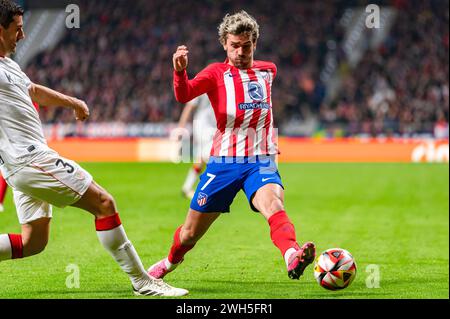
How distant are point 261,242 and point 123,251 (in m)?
4.04

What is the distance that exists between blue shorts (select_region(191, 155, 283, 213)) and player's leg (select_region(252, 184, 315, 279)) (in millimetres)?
131

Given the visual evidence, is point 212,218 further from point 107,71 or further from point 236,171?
point 107,71

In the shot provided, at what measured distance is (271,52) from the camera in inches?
1233

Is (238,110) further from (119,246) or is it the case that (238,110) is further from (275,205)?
(119,246)

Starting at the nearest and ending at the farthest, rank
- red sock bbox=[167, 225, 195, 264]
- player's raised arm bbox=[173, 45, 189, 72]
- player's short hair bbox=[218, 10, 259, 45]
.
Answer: player's raised arm bbox=[173, 45, 189, 72] < player's short hair bbox=[218, 10, 259, 45] < red sock bbox=[167, 225, 195, 264]

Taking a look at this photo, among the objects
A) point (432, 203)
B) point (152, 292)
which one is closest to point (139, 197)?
point (432, 203)

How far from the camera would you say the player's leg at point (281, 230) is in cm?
547

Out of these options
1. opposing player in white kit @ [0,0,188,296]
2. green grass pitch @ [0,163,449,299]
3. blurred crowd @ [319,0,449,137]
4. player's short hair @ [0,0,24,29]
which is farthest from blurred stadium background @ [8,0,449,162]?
player's short hair @ [0,0,24,29]

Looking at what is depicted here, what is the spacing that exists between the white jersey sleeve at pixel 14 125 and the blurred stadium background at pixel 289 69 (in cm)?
1956

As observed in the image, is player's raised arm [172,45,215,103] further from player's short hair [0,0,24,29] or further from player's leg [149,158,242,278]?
player's short hair [0,0,24,29]

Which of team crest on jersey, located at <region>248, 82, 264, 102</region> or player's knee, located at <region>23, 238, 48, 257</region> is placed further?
team crest on jersey, located at <region>248, 82, 264, 102</region>

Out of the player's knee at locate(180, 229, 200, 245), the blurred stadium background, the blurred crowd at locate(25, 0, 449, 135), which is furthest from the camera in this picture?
the blurred crowd at locate(25, 0, 449, 135)

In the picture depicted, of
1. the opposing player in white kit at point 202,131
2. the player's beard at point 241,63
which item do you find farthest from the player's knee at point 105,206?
the opposing player in white kit at point 202,131

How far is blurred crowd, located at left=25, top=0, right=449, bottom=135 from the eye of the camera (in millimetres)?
28359
